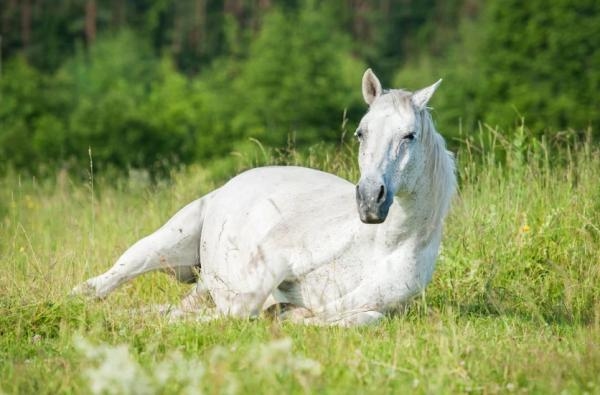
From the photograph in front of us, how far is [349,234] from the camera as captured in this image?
6.27 meters

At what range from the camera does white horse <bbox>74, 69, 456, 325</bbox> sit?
18.9 ft

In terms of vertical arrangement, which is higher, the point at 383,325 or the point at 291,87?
the point at 383,325

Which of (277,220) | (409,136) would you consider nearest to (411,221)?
(409,136)

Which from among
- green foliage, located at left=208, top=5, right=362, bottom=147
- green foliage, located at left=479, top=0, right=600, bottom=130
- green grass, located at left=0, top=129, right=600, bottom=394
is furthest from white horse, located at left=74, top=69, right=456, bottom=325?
green foliage, located at left=208, top=5, right=362, bottom=147

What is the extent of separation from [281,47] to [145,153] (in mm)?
7362

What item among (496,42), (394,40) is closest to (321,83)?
(496,42)

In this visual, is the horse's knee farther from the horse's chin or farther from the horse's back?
the horse's chin

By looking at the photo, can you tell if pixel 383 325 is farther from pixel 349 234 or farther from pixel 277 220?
pixel 277 220

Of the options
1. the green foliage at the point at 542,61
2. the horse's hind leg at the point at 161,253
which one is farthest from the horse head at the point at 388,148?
the green foliage at the point at 542,61

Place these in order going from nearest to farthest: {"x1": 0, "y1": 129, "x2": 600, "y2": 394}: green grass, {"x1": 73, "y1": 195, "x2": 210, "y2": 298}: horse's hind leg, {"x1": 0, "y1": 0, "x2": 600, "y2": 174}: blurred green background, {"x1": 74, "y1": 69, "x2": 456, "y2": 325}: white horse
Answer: {"x1": 0, "y1": 129, "x2": 600, "y2": 394}: green grass < {"x1": 74, "y1": 69, "x2": 456, "y2": 325}: white horse < {"x1": 73, "y1": 195, "x2": 210, "y2": 298}: horse's hind leg < {"x1": 0, "y1": 0, "x2": 600, "y2": 174}: blurred green background

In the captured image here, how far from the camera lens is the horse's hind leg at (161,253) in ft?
23.3

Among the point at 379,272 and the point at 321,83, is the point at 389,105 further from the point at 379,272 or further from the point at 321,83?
the point at 321,83

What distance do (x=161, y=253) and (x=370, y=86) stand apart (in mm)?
2168

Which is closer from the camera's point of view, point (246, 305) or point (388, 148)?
point (388, 148)
